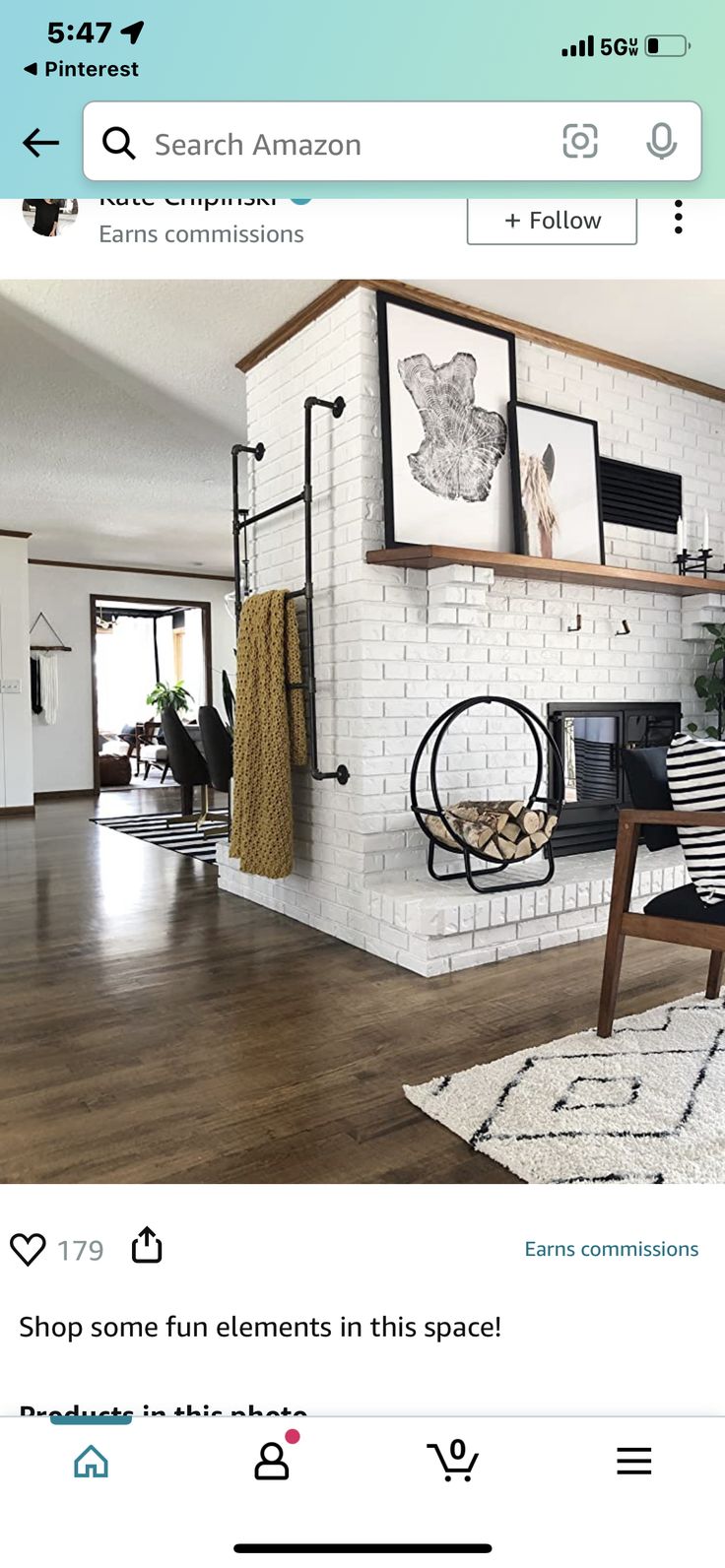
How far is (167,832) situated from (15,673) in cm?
205

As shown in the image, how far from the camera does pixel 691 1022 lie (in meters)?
1.83

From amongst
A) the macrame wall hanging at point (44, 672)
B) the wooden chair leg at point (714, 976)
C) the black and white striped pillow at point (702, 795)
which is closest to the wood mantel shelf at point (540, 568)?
the black and white striped pillow at point (702, 795)

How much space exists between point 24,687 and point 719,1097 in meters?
5.90

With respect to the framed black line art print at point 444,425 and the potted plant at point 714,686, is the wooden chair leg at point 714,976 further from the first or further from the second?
the potted plant at point 714,686

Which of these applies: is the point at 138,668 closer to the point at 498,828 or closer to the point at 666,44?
the point at 498,828

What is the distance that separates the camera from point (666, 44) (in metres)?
0.58
